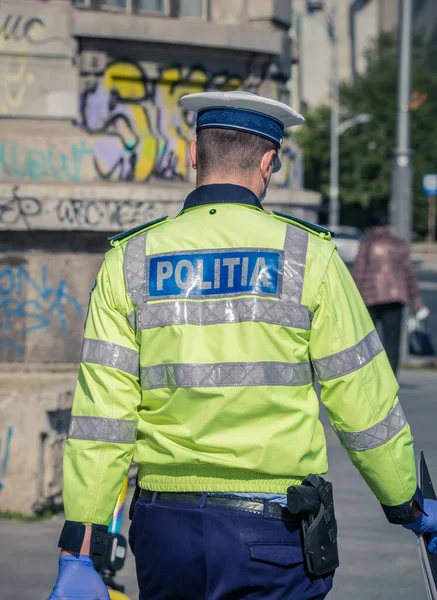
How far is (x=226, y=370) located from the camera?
9.35ft

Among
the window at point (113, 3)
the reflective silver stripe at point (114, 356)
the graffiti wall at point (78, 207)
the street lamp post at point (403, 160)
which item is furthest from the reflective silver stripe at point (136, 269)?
the street lamp post at point (403, 160)

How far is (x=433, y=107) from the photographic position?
5628 cm

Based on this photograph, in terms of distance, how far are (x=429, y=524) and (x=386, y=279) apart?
8181mm

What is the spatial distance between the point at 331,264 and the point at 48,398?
389 cm

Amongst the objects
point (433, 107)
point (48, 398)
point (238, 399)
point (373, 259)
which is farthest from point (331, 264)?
point (433, 107)

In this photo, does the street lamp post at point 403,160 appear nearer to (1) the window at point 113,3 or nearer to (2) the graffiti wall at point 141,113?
(2) the graffiti wall at point 141,113

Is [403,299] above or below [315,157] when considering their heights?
below

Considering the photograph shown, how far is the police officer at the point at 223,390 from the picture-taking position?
2.84m

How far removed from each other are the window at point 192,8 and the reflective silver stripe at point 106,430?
537cm

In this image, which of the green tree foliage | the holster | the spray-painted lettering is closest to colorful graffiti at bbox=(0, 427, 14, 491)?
the spray-painted lettering

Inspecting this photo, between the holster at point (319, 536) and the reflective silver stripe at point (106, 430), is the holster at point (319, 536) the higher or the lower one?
the lower one

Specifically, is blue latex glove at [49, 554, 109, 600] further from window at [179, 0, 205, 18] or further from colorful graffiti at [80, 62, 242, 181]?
window at [179, 0, 205, 18]

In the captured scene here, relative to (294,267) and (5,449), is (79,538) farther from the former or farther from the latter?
(5,449)

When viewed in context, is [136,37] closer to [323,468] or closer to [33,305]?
[33,305]
